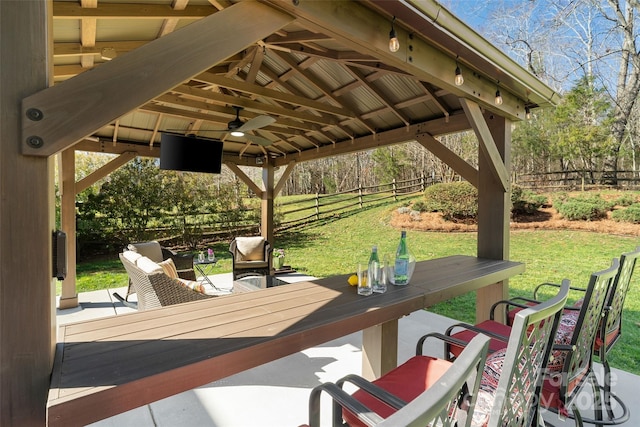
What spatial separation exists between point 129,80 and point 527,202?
10392mm

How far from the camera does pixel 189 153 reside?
15.6 ft

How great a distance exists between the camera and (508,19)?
10.6 m

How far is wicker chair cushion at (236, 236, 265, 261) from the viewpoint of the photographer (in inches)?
243

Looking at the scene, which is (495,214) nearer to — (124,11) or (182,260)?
(124,11)

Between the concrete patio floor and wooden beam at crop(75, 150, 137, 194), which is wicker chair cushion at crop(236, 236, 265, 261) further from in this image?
the concrete patio floor

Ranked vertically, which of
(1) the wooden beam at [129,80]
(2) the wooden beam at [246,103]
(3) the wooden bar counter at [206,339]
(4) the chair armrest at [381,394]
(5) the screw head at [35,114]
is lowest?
(4) the chair armrest at [381,394]

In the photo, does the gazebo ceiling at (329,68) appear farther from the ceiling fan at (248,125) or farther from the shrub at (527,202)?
the shrub at (527,202)

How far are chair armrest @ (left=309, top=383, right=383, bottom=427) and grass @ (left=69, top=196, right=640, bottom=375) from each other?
292 centimetres

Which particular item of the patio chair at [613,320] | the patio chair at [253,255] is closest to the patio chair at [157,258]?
the patio chair at [253,255]

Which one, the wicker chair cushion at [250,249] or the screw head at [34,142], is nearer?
the screw head at [34,142]

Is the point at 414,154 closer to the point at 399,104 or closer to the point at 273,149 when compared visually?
the point at 273,149

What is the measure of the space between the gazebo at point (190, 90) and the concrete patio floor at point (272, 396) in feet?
3.80

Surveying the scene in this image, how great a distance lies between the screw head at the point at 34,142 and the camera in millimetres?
1001

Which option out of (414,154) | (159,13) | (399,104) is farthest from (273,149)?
(414,154)
